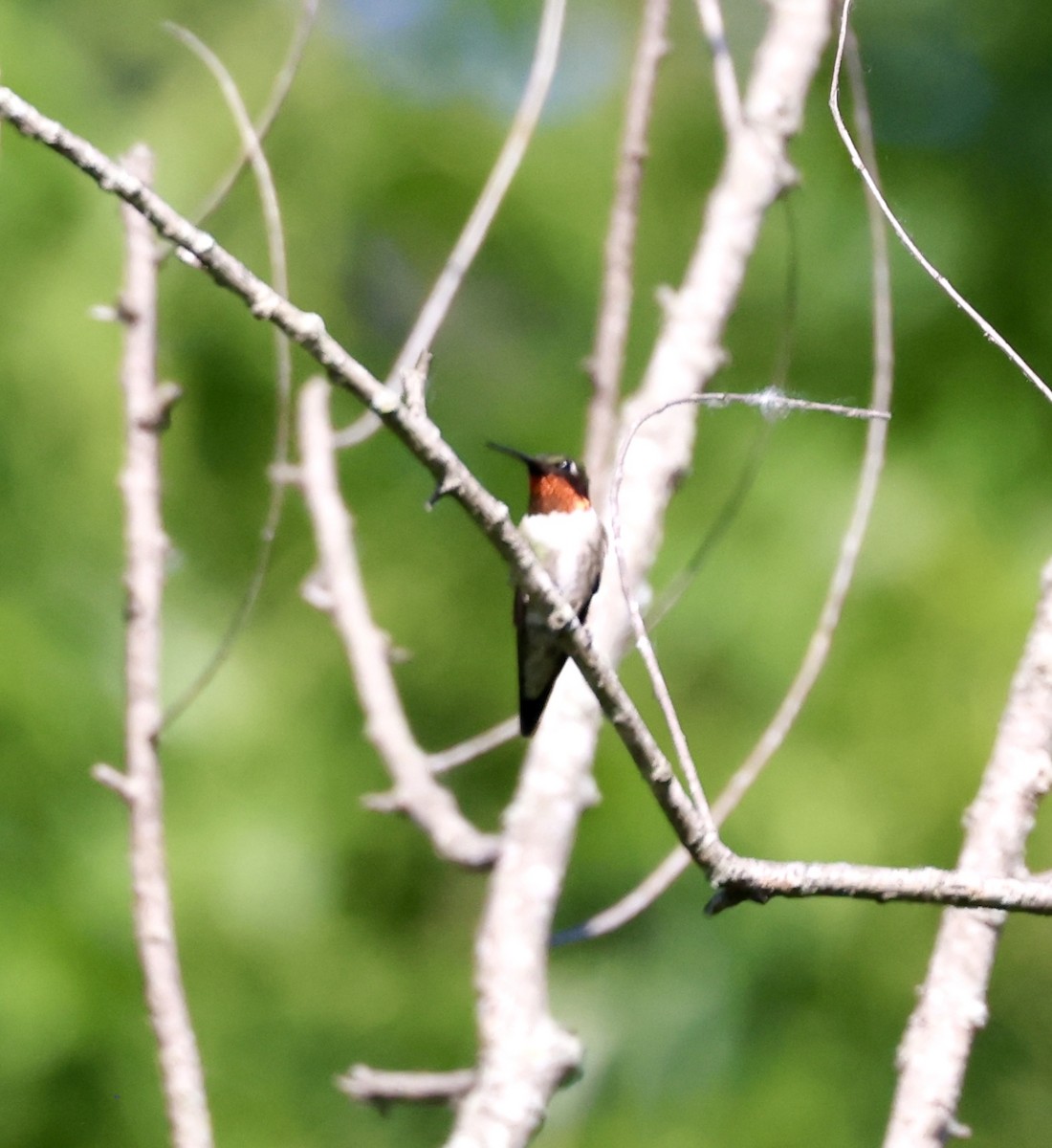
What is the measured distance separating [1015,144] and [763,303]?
122 centimetres

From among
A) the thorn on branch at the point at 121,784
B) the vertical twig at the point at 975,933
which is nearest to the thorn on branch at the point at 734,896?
the vertical twig at the point at 975,933

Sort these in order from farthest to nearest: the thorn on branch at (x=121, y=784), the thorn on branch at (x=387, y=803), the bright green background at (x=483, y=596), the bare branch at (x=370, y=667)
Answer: the bright green background at (x=483, y=596) → the thorn on branch at (x=387, y=803) → the bare branch at (x=370, y=667) → the thorn on branch at (x=121, y=784)

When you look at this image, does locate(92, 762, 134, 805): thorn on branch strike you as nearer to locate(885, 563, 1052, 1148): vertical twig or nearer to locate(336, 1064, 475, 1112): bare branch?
locate(336, 1064, 475, 1112): bare branch

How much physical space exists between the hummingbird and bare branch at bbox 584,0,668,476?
0.36 feet

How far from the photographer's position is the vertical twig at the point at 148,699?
7.98 feet

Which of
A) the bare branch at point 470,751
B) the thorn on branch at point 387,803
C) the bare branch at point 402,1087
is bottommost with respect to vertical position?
the bare branch at point 402,1087

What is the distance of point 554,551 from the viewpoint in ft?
11.1

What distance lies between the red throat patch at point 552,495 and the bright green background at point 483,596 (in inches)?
73.4

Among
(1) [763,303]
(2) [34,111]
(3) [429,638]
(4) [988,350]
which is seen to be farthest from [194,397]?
(2) [34,111]

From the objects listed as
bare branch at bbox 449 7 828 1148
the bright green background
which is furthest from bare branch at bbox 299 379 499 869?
the bright green background

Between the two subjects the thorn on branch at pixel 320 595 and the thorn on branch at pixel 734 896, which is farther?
the thorn on branch at pixel 320 595

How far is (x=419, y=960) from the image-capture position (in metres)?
5.99

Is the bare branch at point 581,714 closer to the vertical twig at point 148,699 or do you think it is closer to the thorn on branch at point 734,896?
the vertical twig at point 148,699

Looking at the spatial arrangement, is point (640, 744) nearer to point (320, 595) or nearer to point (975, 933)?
point (975, 933)
